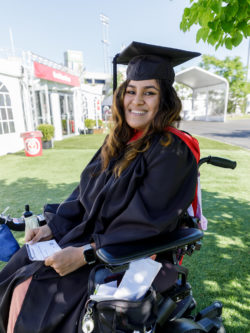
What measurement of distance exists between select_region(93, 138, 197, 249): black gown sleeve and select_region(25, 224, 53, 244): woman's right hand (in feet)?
1.94

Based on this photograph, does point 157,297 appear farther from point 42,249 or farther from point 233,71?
point 233,71

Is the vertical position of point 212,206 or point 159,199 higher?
point 159,199

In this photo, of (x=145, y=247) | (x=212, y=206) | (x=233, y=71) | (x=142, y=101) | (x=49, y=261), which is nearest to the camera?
(x=145, y=247)

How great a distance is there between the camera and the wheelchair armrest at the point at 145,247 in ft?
3.59

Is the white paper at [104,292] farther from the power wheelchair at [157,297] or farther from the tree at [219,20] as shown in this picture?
the tree at [219,20]

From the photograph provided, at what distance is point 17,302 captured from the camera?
1.27m

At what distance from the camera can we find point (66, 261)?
1.34 m

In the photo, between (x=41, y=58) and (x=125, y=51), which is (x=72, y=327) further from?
(x=41, y=58)

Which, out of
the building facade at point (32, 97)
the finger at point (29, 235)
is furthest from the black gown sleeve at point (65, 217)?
the building facade at point (32, 97)

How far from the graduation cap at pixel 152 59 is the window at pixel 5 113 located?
8.86 metres

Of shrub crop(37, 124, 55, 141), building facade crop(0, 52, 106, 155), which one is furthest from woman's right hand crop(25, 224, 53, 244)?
shrub crop(37, 124, 55, 141)

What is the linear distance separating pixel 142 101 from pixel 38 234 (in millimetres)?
1228

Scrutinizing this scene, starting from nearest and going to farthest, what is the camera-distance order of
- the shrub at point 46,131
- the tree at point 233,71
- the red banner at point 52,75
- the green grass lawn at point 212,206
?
the green grass lawn at point 212,206, the shrub at point 46,131, the red banner at point 52,75, the tree at point 233,71

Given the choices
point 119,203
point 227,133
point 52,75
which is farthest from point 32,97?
point 227,133
